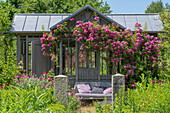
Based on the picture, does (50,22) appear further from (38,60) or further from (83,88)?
(83,88)

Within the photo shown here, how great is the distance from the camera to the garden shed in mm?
9749

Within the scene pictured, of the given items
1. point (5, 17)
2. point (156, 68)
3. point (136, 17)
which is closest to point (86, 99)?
point (156, 68)

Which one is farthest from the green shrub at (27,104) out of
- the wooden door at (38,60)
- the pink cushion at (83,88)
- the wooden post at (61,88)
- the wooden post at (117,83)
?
the wooden door at (38,60)

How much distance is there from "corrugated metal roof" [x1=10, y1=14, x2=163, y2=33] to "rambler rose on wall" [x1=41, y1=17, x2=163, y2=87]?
2.49 feet

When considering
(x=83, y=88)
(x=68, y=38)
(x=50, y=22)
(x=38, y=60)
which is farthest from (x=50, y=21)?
(x=83, y=88)

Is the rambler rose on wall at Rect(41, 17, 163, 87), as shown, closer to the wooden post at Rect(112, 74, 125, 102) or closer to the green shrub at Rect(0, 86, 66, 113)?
the wooden post at Rect(112, 74, 125, 102)

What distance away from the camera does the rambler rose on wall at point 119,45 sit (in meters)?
9.54

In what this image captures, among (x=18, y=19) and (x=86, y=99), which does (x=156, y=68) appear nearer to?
(x=86, y=99)

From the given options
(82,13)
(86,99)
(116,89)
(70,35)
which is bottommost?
(86,99)

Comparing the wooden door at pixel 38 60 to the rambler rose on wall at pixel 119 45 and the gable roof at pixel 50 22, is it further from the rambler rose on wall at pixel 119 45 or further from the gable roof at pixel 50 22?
the gable roof at pixel 50 22

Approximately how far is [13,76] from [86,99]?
2680 millimetres

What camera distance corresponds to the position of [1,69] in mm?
8477

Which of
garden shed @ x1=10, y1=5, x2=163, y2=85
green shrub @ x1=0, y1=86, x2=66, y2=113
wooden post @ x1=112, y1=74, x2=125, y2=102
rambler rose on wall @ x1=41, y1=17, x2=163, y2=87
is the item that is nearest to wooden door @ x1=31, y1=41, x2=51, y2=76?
garden shed @ x1=10, y1=5, x2=163, y2=85

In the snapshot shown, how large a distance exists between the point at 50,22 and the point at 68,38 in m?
1.94
